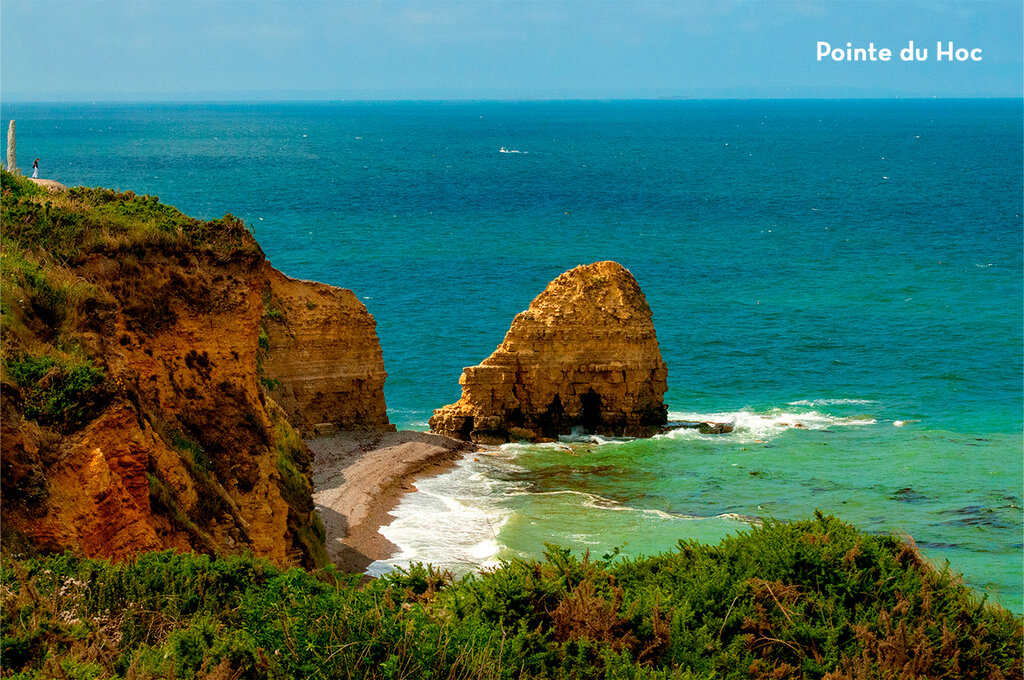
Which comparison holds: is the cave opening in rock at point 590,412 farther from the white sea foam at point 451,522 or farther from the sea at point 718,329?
the white sea foam at point 451,522

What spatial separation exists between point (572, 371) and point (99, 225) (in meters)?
29.1

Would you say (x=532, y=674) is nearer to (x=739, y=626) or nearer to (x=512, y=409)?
(x=739, y=626)

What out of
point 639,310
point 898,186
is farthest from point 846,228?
point 639,310

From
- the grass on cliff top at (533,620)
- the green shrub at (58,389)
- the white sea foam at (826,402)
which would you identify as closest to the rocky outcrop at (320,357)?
the white sea foam at (826,402)

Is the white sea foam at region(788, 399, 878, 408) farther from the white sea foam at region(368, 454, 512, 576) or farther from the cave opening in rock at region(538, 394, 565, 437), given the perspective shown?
the white sea foam at region(368, 454, 512, 576)

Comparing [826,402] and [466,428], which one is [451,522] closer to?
[466,428]

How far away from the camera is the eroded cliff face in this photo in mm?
15648

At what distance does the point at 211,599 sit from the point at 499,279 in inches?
2631

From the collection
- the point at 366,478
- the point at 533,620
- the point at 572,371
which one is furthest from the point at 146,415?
the point at 572,371

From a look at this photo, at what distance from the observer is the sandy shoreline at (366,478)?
34.2 m

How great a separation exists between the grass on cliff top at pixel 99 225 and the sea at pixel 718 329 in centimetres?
1033

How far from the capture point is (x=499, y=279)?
8119 cm

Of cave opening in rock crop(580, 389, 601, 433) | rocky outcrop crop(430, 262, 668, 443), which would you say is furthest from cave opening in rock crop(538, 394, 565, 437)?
cave opening in rock crop(580, 389, 601, 433)

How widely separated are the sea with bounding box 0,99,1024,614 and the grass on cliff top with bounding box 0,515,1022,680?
149cm
